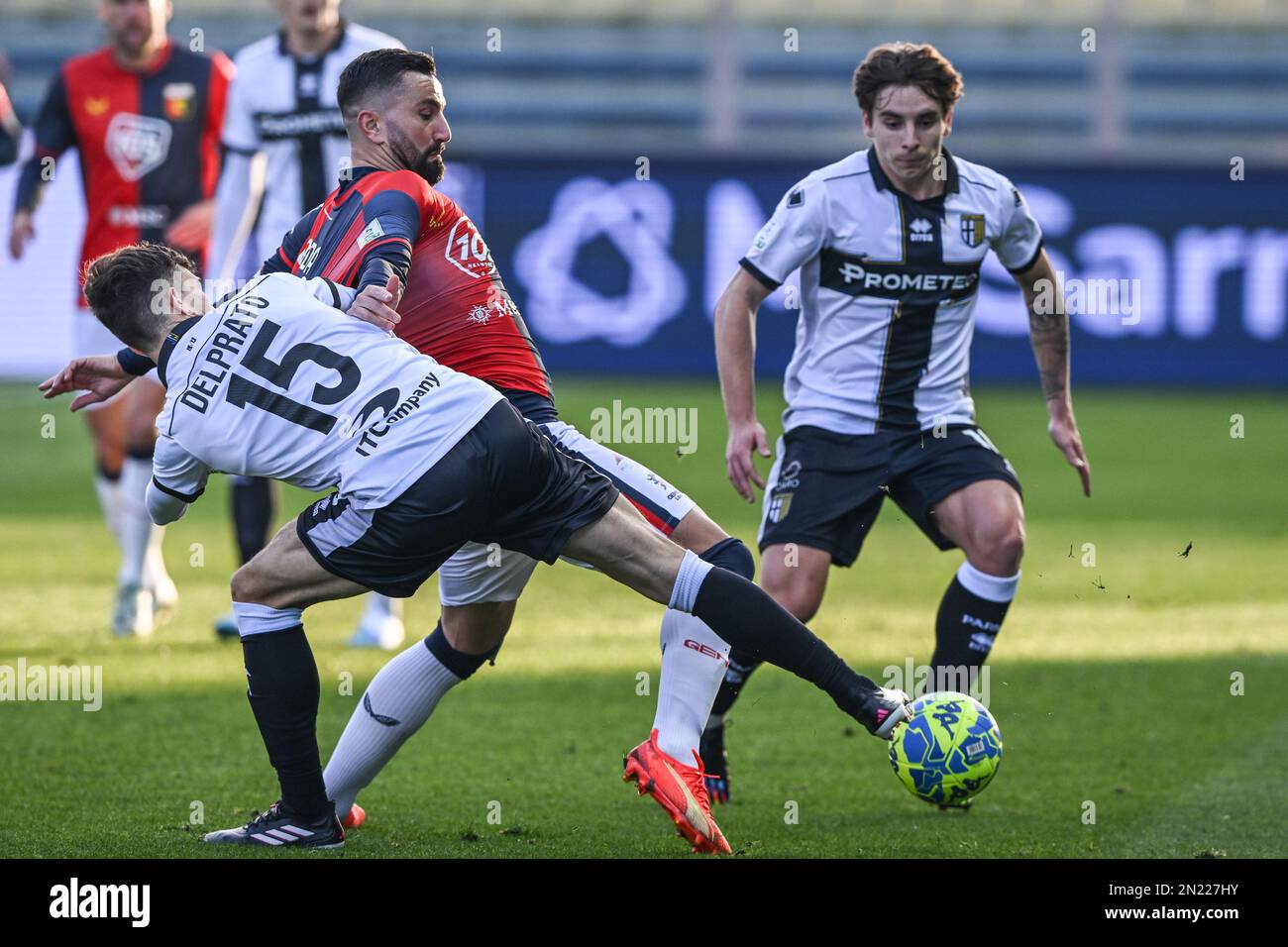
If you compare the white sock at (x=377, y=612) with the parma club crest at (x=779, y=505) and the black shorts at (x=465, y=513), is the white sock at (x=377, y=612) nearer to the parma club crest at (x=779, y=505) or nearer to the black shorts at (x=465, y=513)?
the parma club crest at (x=779, y=505)

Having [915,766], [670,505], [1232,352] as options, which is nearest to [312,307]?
[670,505]

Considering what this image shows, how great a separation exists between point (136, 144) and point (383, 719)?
14.5ft

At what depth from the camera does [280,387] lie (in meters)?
4.09

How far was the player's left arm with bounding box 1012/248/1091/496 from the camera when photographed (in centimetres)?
545

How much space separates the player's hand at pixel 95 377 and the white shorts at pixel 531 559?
35.5 inches

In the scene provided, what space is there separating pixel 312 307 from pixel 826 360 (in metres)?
1.84

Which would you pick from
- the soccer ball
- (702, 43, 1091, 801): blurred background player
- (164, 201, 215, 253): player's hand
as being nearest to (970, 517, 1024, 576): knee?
(702, 43, 1091, 801): blurred background player

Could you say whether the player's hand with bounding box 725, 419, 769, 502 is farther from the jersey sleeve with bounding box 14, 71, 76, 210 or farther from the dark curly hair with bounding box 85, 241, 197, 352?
the jersey sleeve with bounding box 14, 71, 76, 210

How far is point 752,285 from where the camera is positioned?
17.1ft

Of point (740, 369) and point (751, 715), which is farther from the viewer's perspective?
point (751, 715)

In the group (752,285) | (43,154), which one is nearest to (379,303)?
(752,285)

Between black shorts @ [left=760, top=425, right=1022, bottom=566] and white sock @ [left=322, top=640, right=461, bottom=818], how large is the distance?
111 cm

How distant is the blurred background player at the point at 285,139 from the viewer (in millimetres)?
7348

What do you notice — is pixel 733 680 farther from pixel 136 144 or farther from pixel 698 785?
pixel 136 144
